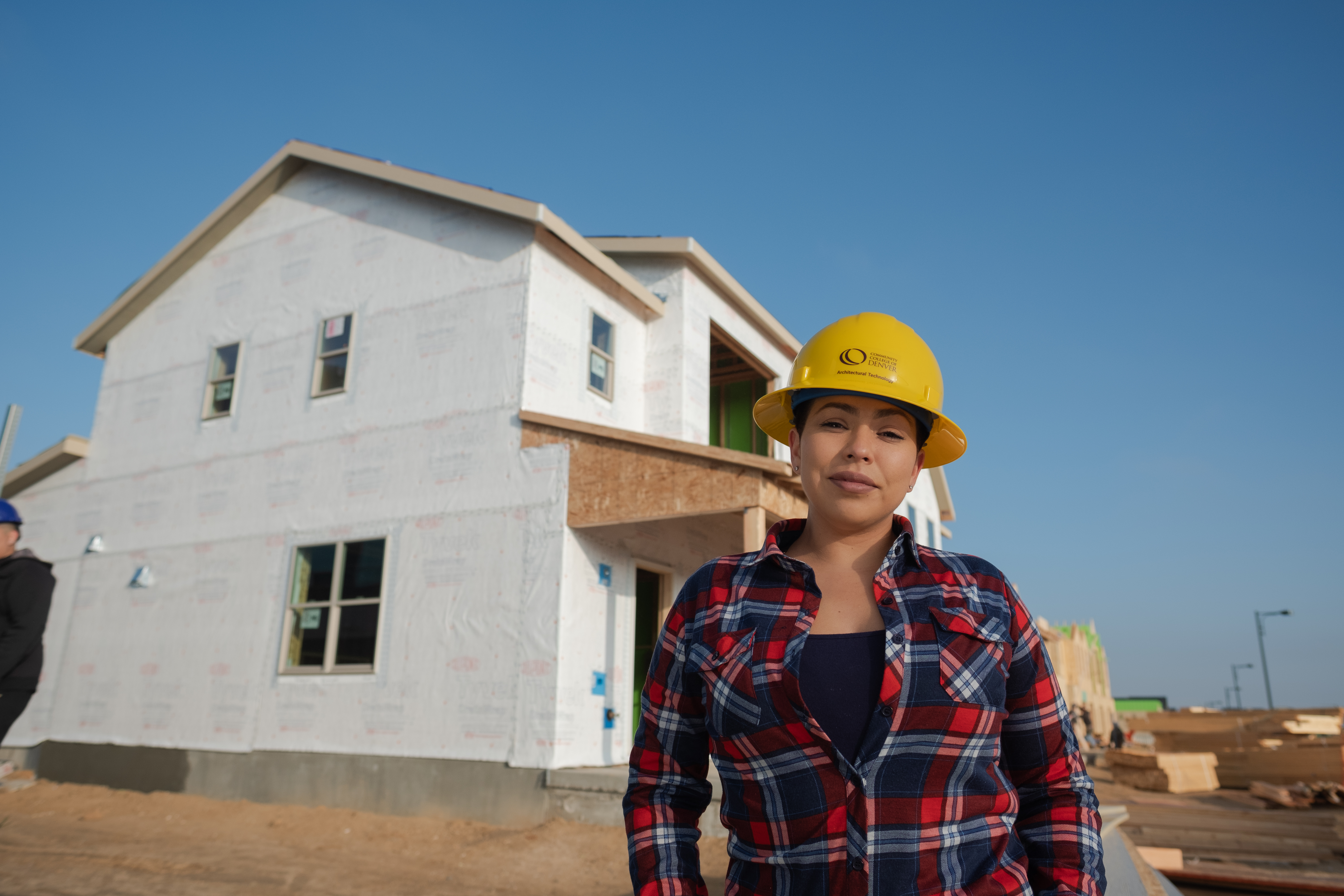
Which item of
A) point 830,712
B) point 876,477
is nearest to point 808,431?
point 876,477

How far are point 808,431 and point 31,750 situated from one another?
52.2 ft

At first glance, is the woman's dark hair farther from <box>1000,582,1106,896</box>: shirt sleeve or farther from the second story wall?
the second story wall

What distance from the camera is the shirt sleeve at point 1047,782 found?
1705 mm

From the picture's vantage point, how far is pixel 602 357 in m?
12.2

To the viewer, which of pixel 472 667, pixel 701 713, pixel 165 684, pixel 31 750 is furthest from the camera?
pixel 31 750

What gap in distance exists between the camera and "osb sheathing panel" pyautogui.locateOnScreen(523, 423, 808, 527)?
29.2ft

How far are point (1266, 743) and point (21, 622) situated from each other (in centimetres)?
2003

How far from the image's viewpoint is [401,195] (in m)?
12.6

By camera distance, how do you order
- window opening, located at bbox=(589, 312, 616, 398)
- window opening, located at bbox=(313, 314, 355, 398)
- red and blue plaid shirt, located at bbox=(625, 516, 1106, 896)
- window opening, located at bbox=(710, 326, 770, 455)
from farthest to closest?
window opening, located at bbox=(710, 326, 770, 455)
window opening, located at bbox=(313, 314, 355, 398)
window opening, located at bbox=(589, 312, 616, 398)
red and blue plaid shirt, located at bbox=(625, 516, 1106, 896)

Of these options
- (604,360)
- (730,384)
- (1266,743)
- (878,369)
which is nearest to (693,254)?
(604,360)

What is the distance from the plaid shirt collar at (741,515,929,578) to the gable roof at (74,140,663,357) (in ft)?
31.4

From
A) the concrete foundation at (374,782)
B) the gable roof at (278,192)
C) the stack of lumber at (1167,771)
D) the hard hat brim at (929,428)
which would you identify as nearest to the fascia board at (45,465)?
the gable roof at (278,192)

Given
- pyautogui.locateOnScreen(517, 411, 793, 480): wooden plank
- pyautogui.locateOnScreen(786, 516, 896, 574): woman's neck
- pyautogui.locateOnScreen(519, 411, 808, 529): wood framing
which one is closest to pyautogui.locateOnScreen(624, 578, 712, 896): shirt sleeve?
pyautogui.locateOnScreen(786, 516, 896, 574): woman's neck

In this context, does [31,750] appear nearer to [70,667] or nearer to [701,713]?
[70,667]
